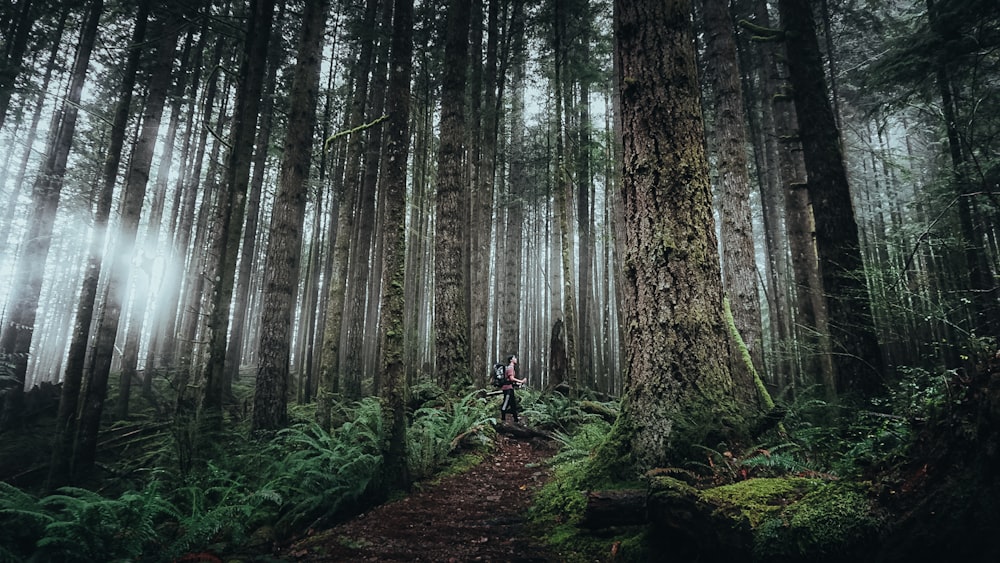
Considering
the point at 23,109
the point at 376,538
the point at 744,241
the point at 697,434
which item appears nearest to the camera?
the point at 697,434

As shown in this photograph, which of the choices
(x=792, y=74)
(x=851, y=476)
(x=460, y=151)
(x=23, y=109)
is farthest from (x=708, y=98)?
(x=23, y=109)

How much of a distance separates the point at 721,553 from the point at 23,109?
27407 millimetres

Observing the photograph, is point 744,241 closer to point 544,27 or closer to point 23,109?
point 544,27

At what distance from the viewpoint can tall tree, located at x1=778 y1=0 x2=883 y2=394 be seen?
17.8 ft

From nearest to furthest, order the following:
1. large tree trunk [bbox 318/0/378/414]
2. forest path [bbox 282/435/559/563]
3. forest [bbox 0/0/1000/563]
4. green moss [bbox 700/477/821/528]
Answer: green moss [bbox 700/477/821/528] < forest [bbox 0/0/1000/563] < forest path [bbox 282/435/559/563] < large tree trunk [bbox 318/0/378/414]

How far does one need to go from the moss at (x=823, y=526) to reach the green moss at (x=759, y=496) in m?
A: 0.07

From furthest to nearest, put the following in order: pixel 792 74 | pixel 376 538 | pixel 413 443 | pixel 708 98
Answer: pixel 708 98 → pixel 792 74 → pixel 413 443 → pixel 376 538

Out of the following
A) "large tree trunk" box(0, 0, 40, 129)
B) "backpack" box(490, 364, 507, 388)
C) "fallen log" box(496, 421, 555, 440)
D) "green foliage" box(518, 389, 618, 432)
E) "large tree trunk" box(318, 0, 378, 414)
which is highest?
"large tree trunk" box(0, 0, 40, 129)

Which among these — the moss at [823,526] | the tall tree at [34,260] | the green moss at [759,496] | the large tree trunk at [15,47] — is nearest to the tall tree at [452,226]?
the green moss at [759,496]

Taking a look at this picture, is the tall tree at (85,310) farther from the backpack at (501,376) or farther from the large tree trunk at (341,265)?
the backpack at (501,376)

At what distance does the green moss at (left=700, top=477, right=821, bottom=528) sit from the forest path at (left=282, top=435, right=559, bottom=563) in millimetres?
1346

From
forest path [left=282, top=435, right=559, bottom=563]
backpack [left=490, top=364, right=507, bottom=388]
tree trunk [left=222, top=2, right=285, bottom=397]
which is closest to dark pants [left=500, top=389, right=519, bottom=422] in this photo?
backpack [left=490, top=364, right=507, bottom=388]

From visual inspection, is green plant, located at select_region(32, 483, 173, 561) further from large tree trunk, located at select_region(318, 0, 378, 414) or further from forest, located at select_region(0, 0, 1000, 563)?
large tree trunk, located at select_region(318, 0, 378, 414)

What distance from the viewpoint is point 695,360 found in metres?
3.44
